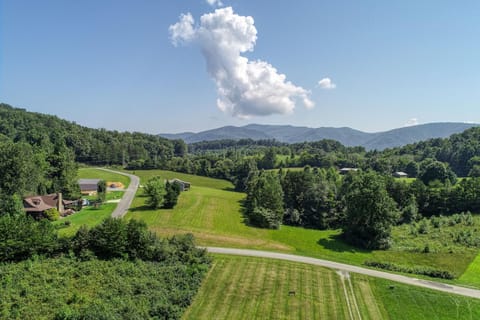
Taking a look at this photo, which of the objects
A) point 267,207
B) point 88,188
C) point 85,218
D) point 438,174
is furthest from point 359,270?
point 88,188

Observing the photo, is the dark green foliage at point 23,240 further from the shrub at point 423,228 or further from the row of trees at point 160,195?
the shrub at point 423,228

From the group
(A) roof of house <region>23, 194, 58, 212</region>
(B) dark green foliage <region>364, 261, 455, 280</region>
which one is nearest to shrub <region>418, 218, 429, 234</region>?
(B) dark green foliage <region>364, 261, 455, 280</region>

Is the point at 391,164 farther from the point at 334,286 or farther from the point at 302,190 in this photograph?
the point at 334,286

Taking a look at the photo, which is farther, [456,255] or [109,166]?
[109,166]

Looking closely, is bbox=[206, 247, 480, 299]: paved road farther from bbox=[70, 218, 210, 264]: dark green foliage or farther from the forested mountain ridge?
the forested mountain ridge

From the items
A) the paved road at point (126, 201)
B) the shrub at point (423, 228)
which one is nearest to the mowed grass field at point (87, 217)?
the paved road at point (126, 201)

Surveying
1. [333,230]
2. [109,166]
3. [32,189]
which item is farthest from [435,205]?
[109,166]

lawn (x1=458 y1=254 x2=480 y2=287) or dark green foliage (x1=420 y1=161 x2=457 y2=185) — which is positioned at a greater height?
dark green foliage (x1=420 y1=161 x2=457 y2=185)
